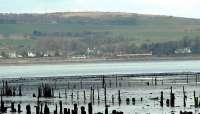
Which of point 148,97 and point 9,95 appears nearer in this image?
point 148,97

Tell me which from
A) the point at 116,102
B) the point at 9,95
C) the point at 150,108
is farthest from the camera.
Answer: the point at 9,95

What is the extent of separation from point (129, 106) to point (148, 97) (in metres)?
12.7

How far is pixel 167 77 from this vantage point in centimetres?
15138

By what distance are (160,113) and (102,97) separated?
23.6m

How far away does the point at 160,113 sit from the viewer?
71.0 m

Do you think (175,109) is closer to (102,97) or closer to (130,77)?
(102,97)

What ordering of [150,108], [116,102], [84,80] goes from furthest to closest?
1. [84,80]
2. [116,102]
3. [150,108]

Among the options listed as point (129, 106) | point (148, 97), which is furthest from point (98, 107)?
point (148, 97)

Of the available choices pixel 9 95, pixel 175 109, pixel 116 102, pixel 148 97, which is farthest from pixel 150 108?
pixel 9 95

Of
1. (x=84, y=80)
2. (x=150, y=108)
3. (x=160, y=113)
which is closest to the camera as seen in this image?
(x=160, y=113)

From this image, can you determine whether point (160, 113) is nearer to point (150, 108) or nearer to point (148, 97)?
point (150, 108)

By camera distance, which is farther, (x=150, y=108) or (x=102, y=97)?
(x=102, y=97)

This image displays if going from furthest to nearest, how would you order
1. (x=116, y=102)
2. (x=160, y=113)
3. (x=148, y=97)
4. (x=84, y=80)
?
(x=84, y=80)
(x=148, y=97)
(x=116, y=102)
(x=160, y=113)

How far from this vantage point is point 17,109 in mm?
79375
